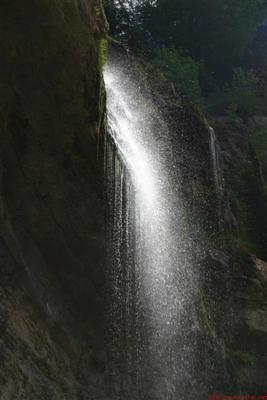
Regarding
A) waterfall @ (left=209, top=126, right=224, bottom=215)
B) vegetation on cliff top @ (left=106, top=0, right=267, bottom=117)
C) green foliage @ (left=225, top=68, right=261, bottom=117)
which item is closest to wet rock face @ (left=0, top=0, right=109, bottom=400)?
waterfall @ (left=209, top=126, right=224, bottom=215)

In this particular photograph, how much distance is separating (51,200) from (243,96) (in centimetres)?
1528

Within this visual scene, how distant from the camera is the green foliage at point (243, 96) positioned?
803 inches

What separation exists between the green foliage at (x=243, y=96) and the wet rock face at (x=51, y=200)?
43.0 ft

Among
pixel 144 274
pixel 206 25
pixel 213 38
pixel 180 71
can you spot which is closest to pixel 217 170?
pixel 180 71

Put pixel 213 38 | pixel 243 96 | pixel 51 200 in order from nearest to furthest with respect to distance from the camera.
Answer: pixel 51 200, pixel 243 96, pixel 213 38

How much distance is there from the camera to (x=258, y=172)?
16.0 meters

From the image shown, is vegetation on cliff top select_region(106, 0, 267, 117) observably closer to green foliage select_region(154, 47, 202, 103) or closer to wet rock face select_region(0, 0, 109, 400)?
green foliage select_region(154, 47, 202, 103)

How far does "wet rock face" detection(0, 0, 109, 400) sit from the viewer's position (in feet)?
20.3

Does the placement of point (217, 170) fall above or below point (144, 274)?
above

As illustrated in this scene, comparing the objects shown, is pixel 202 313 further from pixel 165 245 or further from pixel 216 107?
pixel 216 107

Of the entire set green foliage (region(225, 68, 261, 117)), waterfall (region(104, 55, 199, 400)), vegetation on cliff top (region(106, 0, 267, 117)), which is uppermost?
vegetation on cliff top (region(106, 0, 267, 117))

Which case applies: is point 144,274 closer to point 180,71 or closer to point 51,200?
point 51,200

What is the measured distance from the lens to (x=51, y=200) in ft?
24.5

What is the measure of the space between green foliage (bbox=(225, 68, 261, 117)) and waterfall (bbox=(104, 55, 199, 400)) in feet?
32.8
